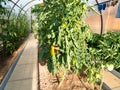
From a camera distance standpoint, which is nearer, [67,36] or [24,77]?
[67,36]

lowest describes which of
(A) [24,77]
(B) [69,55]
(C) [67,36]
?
(A) [24,77]

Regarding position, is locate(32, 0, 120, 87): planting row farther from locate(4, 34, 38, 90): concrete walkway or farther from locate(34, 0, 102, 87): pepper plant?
locate(4, 34, 38, 90): concrete walkway

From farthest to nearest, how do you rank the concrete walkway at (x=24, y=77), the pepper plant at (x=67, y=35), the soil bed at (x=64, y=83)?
the concrete walkway at (x=24, y=77) → the soil bed at (x=64, y=83) → the pepper plant at (x=67, y=35)

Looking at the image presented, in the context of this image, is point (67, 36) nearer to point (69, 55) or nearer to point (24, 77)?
point (69, 55)

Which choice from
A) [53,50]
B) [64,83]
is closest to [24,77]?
[64,83]

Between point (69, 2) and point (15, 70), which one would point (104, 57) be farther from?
point (15, 70)

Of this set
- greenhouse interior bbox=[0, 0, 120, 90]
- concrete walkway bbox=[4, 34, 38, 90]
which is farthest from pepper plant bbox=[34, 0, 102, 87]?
concrete walkway bbox=[4, 34, 38, 90]

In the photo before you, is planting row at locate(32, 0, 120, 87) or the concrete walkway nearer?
planting row at locate(32, 0, 120, 87)

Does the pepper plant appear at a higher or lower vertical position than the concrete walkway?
higher

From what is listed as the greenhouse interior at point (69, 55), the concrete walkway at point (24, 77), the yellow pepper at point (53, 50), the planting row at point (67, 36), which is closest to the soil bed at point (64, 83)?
the greenhouse interior at point (69, 55)

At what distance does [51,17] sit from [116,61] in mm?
1839

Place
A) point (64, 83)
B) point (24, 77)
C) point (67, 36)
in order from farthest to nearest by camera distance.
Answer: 1. point (24, 77)
2. point (64, 83)
3. point (67, 36)

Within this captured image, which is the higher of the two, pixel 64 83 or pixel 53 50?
pixel 53 50

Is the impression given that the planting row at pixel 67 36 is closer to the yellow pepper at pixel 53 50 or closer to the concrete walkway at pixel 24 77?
the yellow pepper at pixel 53 50
